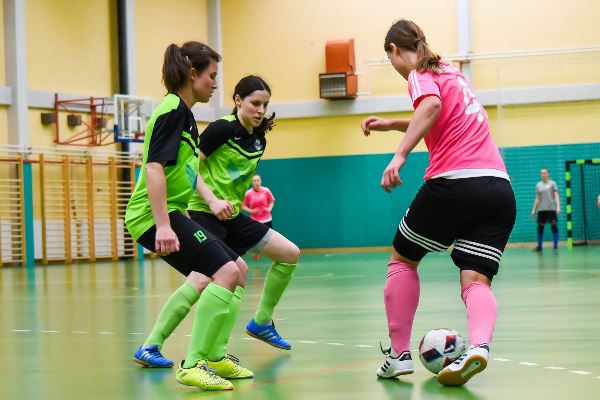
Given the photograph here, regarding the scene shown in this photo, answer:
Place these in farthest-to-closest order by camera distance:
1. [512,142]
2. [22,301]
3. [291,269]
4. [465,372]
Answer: [512,142] < [22,301] < [291,269] < [465,372]

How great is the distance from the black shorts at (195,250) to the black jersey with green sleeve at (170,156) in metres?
0.12

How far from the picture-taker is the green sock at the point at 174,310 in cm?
621

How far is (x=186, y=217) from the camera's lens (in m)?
5.59

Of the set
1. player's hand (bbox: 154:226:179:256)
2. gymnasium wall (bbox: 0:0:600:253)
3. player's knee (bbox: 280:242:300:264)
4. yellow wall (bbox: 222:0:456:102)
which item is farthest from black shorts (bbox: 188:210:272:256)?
yellow wall (bbox: 222:0:456:102)

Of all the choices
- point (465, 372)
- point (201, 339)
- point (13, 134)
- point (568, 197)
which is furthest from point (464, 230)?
point (568, 197)

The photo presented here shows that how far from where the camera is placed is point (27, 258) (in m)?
23.7

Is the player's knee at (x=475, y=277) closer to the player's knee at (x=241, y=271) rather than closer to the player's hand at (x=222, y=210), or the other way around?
the player's knee at (x=241, y=271)

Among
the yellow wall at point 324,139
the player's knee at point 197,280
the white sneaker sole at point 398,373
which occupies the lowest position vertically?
the white sneaker sole at point 398,373

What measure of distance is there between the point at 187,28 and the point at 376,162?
6.52 m

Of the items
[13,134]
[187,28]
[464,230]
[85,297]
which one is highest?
[187,28]

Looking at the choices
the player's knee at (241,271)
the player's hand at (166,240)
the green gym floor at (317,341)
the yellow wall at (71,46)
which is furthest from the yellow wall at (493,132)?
the player's hand at (166,240)

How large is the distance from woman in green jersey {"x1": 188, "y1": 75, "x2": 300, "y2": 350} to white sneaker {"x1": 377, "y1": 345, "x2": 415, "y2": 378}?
1.54 meters

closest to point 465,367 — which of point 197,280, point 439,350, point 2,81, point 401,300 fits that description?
point 439,350

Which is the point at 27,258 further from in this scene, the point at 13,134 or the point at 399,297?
the point at 399,297
